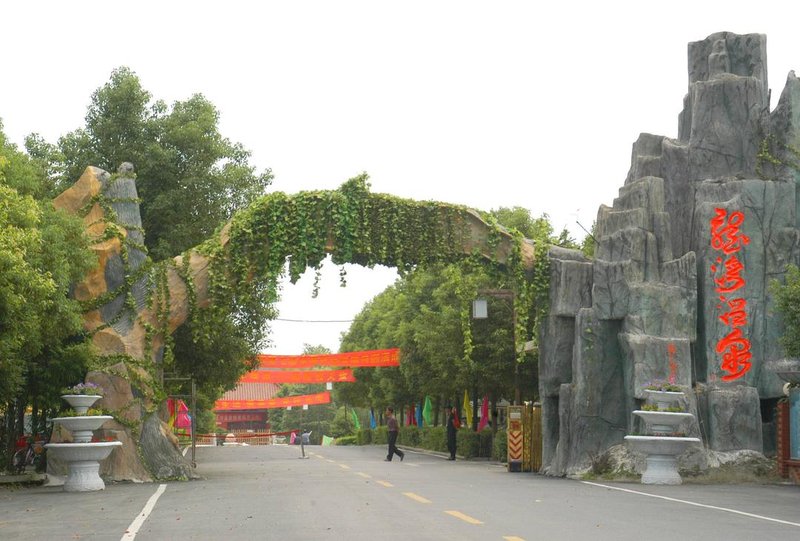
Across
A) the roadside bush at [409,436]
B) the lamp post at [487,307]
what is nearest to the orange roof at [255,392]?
the roadside bush at [409,436]

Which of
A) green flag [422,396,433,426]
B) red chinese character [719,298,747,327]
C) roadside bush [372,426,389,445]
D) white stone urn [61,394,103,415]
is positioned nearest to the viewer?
white stone urn [61,394,103,415]

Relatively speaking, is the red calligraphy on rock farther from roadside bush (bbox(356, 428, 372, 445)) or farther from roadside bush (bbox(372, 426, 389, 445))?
roadside bush (bbox(356, 428, 372, 445))

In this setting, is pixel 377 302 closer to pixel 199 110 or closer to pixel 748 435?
pixel 199 110

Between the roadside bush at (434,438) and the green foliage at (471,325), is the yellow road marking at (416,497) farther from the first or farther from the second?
the roadside bush at (434,438)

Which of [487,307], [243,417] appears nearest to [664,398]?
[487,307]

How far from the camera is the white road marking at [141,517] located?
11701mm

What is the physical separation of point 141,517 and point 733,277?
15847mm

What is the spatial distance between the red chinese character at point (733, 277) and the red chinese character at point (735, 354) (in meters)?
0.93

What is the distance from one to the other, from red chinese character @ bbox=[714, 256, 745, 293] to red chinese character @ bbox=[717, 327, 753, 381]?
0.93 meters

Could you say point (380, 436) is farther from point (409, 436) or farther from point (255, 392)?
point (255, 392)

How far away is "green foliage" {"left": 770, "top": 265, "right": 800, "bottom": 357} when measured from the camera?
21.9 metres

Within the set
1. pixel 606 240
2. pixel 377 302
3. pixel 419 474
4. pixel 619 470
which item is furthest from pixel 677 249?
pixel 377 302

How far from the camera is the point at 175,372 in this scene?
1414 inches

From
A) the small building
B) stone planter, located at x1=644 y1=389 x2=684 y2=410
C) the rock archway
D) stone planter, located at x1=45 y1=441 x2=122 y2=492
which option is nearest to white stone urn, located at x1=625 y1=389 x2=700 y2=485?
stone planter, located at x1=644 y1=389 x2=684 y2=410
